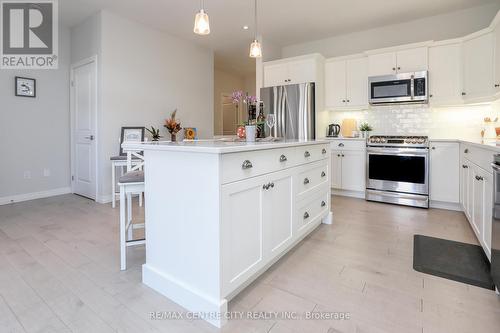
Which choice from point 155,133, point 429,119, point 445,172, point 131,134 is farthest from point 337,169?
point 131,134

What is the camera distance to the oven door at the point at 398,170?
12.0 ft

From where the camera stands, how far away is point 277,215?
1.92 m

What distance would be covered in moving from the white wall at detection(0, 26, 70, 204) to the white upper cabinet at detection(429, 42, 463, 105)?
5549 mm

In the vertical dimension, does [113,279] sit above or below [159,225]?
below

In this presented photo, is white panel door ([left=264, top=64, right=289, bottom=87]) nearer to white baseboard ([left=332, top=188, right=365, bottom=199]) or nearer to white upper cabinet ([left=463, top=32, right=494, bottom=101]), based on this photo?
white baseboard ([left=332, top=188, right=365, bottom=199])

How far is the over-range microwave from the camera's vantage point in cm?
382

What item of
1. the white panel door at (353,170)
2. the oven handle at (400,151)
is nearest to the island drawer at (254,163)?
the oven handle at (400,151)

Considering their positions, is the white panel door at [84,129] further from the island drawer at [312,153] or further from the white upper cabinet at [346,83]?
the white upper cabinet at [346,83]

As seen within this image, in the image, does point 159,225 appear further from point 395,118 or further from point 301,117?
point 395,118

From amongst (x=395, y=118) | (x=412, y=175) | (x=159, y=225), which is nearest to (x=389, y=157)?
(x=412, y=175)

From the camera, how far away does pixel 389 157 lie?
3.87 meters

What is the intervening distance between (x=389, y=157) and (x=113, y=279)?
3607 mm

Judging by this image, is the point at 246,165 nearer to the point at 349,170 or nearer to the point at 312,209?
the point at 312,209

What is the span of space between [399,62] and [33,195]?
5.83 metres
